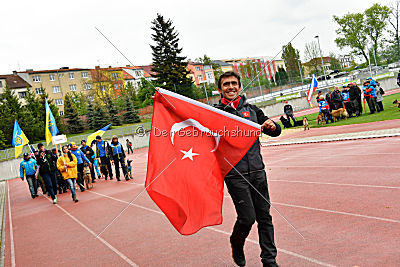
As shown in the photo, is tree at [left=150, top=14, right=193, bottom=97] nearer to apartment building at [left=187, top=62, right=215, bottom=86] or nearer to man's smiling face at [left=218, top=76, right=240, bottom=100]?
apartment building at [left=187, top=62, right=215, bottom=86]

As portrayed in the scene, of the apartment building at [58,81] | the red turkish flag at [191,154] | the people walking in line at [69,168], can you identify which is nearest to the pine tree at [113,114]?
the apartment building at [58,81]

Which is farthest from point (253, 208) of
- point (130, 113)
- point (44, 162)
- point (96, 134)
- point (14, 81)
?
point (14, 81)

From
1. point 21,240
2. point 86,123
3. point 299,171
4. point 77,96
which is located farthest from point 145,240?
point 77,96

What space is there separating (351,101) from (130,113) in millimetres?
42897

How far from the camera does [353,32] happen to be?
269ft

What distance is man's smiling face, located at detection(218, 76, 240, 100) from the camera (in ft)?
13.4

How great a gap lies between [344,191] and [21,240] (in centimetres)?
731

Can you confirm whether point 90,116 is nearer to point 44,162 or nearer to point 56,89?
point 56,89

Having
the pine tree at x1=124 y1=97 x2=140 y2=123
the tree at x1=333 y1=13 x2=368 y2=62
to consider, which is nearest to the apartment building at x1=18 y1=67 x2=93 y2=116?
the pine tree at x1=124 y1=97 x2=140 y2=123

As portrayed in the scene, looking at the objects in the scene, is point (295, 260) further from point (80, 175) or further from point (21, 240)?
point (80, 175)

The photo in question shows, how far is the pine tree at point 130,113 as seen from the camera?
5919 cm

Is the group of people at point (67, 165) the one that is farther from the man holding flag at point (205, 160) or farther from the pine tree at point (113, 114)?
the pine tree at point (113, 114)

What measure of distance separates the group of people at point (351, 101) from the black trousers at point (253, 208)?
1873cm

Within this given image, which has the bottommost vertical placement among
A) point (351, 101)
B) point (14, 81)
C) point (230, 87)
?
point (351, 101)
